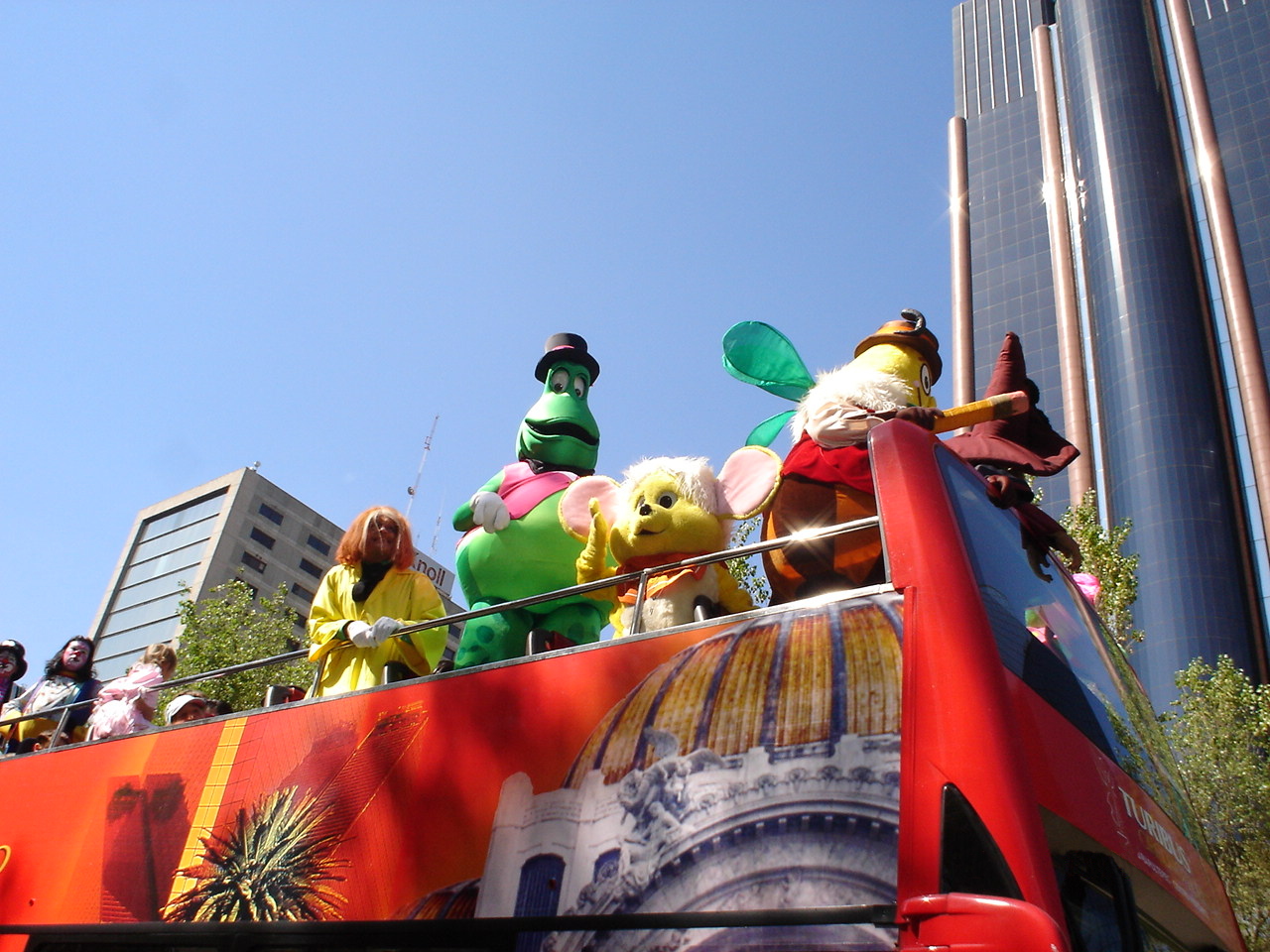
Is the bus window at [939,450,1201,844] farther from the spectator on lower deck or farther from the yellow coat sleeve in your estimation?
the spectator on lower deck

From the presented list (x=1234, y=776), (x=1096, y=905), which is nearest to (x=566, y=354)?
(x=1096, y=905)

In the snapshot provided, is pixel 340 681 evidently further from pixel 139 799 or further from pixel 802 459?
pixel 802 459

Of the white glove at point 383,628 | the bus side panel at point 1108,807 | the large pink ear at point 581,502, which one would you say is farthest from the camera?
the large pink ear at point 581,502

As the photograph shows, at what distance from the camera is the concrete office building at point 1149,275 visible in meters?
43.8

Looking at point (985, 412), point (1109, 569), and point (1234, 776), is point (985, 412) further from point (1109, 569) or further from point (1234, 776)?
point (1234, 776)

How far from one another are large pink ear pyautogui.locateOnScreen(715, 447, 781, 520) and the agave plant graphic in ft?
7.98

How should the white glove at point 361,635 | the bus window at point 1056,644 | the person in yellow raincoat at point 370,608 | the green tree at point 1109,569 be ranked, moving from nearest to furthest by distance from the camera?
the bus window at point 1056,644 < the white glove at point 361,635 < the person in yellow raincoat at point 370,608 < the green tree at point 1109,569

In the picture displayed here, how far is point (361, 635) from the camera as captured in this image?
5.12 metres

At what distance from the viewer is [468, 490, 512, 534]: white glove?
21.0ft

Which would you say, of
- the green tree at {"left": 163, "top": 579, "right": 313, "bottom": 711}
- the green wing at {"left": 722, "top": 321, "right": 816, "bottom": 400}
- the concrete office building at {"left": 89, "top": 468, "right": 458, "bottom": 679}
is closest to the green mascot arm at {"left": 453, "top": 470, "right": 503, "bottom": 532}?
the green wing at {"left": 722, "top": 321, "right": 816, "bottom": 400}

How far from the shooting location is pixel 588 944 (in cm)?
253

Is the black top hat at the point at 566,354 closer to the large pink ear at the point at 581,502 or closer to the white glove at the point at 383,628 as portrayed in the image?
the large pink ear at the point at 581,502

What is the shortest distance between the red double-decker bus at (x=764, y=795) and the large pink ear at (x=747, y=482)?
5.25 ft

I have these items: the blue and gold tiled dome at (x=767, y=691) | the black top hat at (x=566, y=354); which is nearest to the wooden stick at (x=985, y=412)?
the blue and gold tiled dome at (x=767, y=691)
